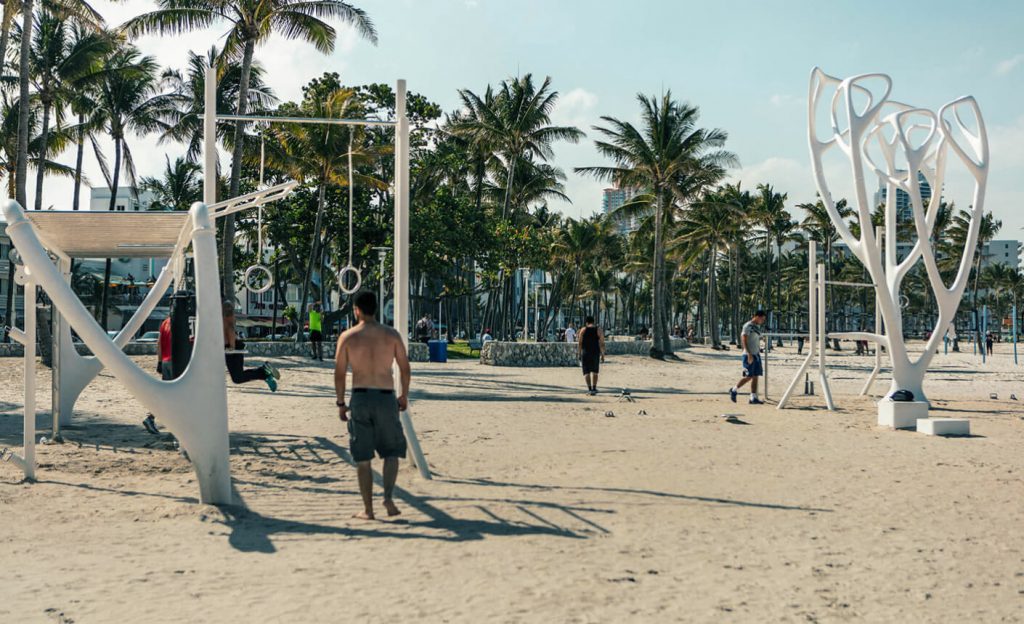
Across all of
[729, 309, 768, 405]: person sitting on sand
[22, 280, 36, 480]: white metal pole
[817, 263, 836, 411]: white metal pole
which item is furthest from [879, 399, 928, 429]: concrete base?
[22, 280, 36, 480]: white metal pole

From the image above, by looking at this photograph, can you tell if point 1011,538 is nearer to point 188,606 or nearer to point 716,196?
point 188,606

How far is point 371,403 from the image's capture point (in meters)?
5.90

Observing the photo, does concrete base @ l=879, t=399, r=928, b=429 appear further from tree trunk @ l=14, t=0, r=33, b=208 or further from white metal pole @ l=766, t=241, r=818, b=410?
tree trunk @ l=14, t=0, r=33, b=208

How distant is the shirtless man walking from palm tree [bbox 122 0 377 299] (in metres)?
17.8

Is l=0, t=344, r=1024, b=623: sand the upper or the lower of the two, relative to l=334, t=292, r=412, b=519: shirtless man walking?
lower

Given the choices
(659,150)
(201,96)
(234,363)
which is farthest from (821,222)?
(234,363)

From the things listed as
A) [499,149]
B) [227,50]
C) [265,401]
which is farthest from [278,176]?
[265,401]

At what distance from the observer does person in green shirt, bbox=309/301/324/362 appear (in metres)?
22.7

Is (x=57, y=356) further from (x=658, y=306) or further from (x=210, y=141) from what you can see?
(x=658, y=306)

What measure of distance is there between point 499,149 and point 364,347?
34.4 meters

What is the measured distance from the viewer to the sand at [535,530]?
4137 mm

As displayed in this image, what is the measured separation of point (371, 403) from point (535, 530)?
1.37m

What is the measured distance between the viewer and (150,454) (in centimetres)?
866

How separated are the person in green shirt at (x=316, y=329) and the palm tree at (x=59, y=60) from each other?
401 inches
